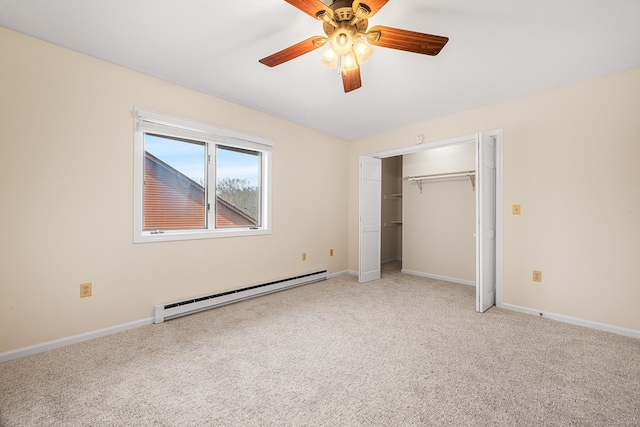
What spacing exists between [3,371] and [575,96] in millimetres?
5436

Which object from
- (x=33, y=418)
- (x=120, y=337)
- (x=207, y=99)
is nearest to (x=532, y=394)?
(x=33, y=418)

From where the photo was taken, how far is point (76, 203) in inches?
91.7

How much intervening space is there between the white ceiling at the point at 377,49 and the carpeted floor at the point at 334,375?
247 centimetres

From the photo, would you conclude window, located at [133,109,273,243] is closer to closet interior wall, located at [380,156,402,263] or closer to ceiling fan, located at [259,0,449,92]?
ceiling fan, located at [259,0,449,92]

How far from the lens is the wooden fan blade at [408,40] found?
1.64m

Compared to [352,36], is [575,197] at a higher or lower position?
lower

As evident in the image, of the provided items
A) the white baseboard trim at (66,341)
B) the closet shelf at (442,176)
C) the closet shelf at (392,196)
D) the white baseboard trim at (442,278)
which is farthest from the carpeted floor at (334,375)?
the closet shelf at (392,196)

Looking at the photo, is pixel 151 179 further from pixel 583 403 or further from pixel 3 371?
pixel 583 403

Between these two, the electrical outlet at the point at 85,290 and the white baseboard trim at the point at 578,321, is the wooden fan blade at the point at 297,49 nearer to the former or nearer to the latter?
the electrical outlet at the point at 85,290

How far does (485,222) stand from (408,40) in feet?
7.50

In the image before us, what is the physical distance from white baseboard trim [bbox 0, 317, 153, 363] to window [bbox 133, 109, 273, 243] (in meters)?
0.80

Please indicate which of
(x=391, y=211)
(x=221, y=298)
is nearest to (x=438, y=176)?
(x=391, y=211)

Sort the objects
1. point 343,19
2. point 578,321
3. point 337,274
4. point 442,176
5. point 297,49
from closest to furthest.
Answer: point 343,19, point 297,49, point 578,321, point 442,176, point 337,274

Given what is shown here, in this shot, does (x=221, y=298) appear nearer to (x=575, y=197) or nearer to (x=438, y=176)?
(x=438, y=176)
